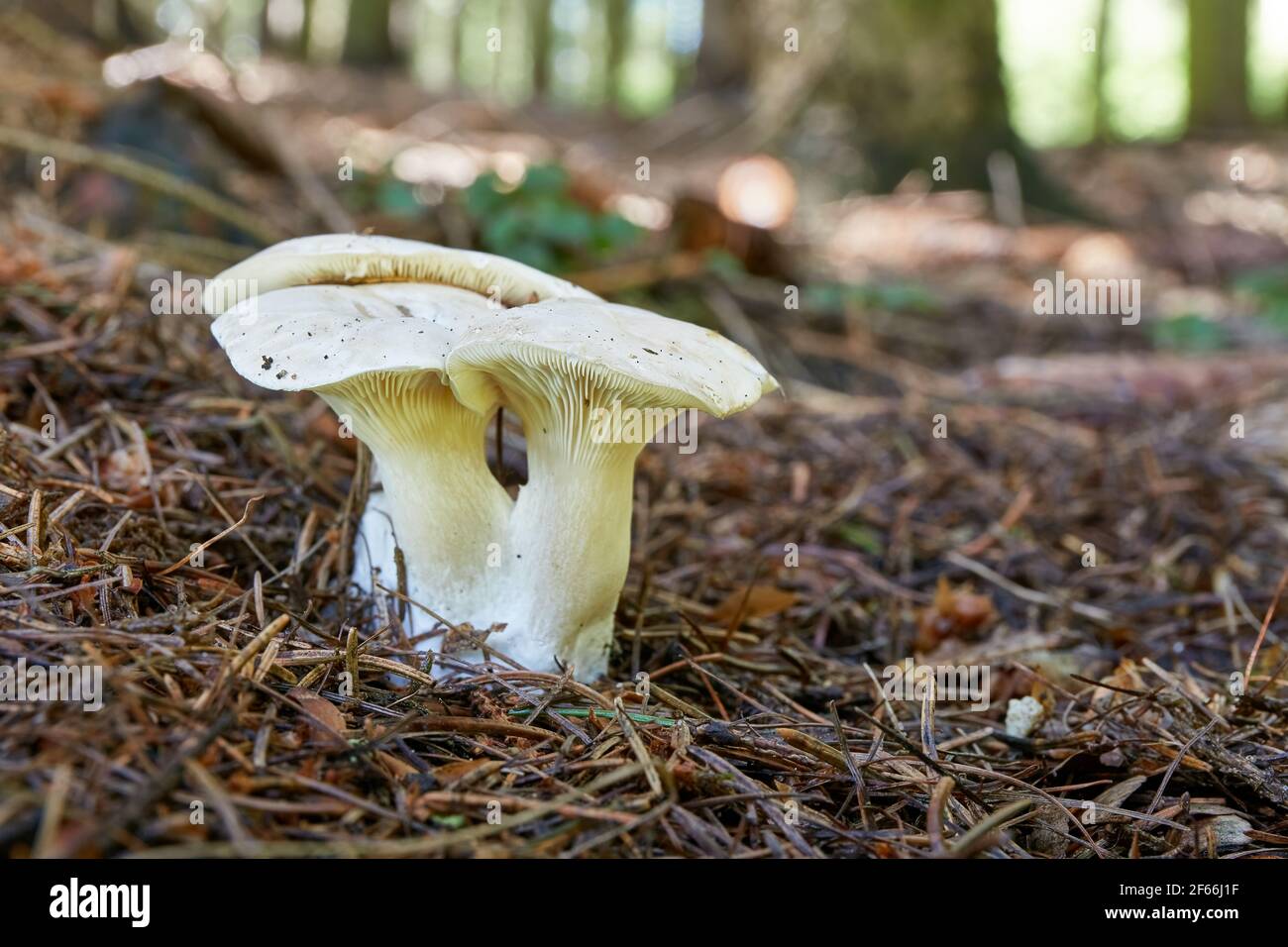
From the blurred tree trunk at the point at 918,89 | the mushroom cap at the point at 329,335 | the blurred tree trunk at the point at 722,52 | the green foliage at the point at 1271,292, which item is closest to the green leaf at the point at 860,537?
the mushroom cap at the point at 329,335

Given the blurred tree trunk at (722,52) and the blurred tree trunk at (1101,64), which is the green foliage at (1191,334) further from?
the blurred tree trunk at (1101,64)

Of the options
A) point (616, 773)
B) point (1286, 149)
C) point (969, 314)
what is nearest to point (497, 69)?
point (1286, 149)

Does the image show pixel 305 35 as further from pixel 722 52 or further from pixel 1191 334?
pixel 1191 334

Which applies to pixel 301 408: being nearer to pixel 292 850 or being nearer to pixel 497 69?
pixel 292 850

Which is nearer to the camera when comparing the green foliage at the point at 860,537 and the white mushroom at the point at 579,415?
the white mushroom at the point at 579,415

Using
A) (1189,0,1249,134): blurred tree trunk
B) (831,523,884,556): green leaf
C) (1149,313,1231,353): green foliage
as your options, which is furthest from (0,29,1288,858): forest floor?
(1189,0,1249,134): blurred tree trunk

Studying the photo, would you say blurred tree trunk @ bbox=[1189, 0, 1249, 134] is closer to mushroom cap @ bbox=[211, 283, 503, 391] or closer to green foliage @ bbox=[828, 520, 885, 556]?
green foliage @ bbox=[828, 520, 885, 556]

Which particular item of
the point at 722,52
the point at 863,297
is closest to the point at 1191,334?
the point at 863,297

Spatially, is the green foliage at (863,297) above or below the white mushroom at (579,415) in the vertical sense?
above
